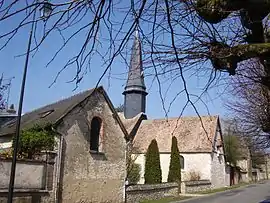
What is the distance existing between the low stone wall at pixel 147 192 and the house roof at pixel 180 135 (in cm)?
1221

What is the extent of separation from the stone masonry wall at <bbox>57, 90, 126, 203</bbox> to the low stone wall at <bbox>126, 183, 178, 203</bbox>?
74cm

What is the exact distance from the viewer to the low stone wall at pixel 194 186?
3193cm

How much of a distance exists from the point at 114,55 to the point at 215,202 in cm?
2177

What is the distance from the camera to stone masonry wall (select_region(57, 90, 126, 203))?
768 inches

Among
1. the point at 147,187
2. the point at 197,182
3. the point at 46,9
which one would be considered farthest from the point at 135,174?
the point at 46,9

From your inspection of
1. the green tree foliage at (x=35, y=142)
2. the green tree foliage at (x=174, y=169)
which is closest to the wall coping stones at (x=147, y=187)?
the green tree foliage at (x=174, y=169)

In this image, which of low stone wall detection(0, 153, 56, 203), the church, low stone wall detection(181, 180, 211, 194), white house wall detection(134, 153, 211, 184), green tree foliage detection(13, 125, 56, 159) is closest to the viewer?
low stone wall detection(0, 153, 56, 203)

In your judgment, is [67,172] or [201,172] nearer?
[67,172]

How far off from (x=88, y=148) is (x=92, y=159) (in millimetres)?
706

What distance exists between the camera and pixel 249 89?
13.3 metres

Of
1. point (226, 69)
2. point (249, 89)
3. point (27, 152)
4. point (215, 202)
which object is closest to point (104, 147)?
point (27, 152)

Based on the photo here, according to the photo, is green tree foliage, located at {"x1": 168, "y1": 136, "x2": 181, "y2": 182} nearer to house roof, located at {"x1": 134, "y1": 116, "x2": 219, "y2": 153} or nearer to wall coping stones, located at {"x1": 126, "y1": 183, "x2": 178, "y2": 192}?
wall coping stones, located at {"x1": 126, "y1": 183, "x2": 178, "y2": 192}

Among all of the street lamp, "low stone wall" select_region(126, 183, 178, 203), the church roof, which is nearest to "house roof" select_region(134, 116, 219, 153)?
"low stone wall" select_region(126, 183, 178, 203)

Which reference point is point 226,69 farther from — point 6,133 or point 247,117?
point 6,133
